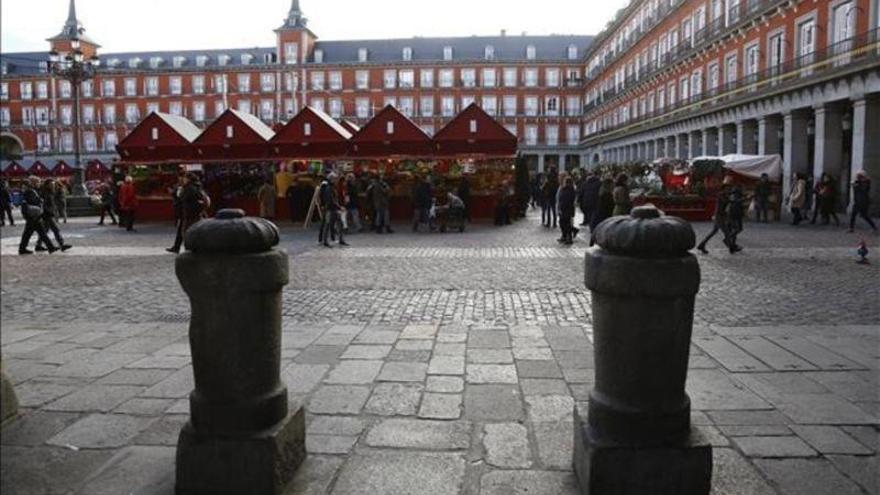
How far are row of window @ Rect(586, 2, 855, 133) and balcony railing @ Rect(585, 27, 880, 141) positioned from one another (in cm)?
11

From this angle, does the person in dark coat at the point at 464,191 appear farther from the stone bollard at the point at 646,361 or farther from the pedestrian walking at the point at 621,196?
the stone bollard at the point at 646,361

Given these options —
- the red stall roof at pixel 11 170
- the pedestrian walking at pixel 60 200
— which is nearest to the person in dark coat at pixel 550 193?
the red stall roof at pixel 11 170

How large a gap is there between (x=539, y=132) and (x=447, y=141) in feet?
170

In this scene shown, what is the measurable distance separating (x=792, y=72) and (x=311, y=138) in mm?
18800

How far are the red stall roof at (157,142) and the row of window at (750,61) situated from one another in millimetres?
21881

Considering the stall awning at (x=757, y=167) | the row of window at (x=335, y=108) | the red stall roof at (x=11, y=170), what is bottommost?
the red stall roof at (x=11, y=170)

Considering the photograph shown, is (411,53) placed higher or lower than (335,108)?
higher

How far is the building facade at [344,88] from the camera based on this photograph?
226 ft

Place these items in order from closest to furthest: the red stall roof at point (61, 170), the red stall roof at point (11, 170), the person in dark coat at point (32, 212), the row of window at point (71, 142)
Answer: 1. the red stall roof at point (11, 170)
2. the person in dark coat at point (32, 212)
3. the red stall roof at point (61, 170)
4. the row of window at point (71, 142)

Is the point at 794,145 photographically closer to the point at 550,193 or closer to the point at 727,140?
the point at 727,140

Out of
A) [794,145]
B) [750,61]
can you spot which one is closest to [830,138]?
[794,145]

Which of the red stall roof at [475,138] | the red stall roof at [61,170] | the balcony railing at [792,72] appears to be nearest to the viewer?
the red stall roof at [475,138]

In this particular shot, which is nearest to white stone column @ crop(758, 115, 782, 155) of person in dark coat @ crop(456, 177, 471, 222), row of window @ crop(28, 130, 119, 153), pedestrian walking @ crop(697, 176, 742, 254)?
person in dark coat @ crop(456, 177, 471, 222)

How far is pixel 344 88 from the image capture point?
6981cm
